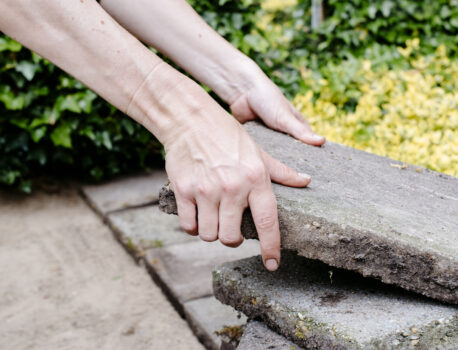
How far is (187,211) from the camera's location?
4.90ft

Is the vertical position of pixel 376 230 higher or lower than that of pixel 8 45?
lower

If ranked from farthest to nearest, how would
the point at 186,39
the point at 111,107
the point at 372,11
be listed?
the point at 372,11, the point at 111,107, the point at 186,39

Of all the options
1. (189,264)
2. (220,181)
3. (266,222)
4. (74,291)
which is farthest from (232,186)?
(74,291)

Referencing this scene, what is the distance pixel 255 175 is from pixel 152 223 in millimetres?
2141

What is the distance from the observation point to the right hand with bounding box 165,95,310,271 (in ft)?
4.66

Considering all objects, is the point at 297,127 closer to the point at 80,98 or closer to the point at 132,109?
the point at 132,109

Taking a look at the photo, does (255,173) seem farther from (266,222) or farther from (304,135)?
(304,135)

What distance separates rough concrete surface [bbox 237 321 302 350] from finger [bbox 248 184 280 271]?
319 mm

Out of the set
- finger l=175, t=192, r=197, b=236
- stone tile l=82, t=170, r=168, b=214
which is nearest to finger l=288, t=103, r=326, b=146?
finger l=175, t=192, r=197, b=236

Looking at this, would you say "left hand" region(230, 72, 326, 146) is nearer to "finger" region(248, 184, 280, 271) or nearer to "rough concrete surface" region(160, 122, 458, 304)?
"rough concrete surface" region(160, 122, 458, 304)

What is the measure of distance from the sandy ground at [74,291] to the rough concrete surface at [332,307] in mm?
682

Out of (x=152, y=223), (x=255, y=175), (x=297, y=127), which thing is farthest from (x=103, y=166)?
(x=255, y=175)

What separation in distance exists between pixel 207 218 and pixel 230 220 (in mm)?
65

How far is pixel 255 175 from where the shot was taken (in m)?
1.42
